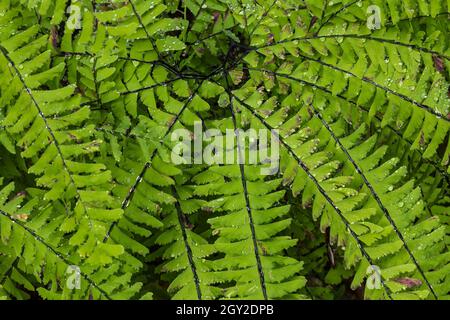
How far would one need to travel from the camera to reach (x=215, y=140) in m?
1.45

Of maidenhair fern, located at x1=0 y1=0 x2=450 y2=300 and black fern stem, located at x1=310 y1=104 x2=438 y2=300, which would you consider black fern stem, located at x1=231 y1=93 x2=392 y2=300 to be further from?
black fern stem, located at x1=310 y1=104 x2=438 y2=300

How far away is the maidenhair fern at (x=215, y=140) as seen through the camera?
1.35 meters

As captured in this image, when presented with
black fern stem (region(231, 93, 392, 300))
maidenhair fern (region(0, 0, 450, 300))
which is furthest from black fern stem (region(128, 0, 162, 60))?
black fern stem (region(231, 93, 392, 300))

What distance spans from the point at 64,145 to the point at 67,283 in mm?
341

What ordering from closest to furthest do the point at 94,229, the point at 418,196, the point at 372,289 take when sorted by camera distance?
the point at 94,229 < the point at 372,289 < the point at 418,196

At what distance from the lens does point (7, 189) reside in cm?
140

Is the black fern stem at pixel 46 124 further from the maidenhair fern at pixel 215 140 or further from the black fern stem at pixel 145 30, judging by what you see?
the black fern stem at pixel 145 30

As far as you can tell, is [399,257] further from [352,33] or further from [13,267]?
[13,267]

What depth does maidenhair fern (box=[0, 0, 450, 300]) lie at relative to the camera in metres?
1.35

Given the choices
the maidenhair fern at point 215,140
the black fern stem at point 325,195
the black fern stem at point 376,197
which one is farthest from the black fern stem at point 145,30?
the black fern stem at point 376,197

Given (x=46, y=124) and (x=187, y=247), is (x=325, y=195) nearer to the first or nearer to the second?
(x=187, y=247)

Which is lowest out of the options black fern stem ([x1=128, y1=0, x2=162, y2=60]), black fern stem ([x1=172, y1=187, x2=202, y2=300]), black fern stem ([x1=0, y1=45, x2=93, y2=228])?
black fern stem ([x1=172, y1=187, x2=202, y2=300])

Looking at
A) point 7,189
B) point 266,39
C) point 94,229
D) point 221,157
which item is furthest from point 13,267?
point 266,39

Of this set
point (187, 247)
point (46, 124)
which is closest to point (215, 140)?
point (187, 247)
